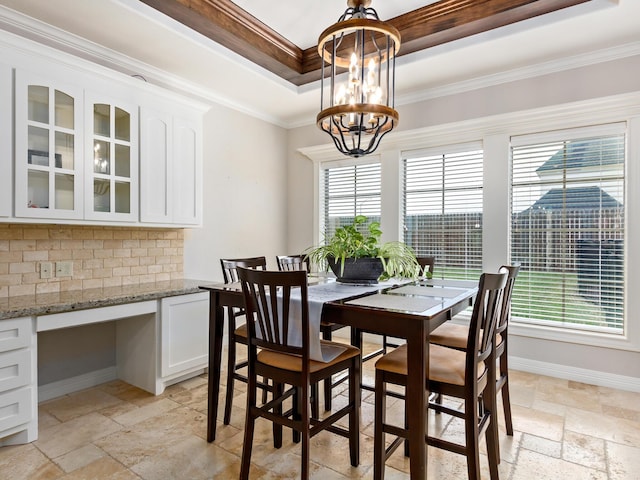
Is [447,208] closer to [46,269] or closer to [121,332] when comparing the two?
[121,332]

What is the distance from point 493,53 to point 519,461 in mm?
2937

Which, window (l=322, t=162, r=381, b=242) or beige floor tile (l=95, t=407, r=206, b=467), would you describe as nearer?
beige floor tile (l=95, t=407, r=206, b=467)

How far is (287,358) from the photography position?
191cm

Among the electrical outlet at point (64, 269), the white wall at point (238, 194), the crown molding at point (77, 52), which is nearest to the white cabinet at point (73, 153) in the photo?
the crown molding at point (77, 52)

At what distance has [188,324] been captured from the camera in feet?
9.97

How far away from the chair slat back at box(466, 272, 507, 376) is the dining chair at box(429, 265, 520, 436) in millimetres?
240

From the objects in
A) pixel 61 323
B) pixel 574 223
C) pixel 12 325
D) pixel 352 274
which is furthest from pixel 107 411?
pixel 574 223

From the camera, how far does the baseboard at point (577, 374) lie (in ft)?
9.79

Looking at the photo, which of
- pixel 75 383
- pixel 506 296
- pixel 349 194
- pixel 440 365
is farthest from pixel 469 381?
pixel 349 194

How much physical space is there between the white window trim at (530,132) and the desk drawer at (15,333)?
10.6 feet

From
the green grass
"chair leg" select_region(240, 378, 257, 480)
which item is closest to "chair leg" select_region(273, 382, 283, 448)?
"chair leg" select_region(240, 378, 257, 480)

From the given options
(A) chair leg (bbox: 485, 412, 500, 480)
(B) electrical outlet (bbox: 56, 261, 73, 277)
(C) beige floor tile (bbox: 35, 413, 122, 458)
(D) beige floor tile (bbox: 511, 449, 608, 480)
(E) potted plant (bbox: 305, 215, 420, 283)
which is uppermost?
(E) potted plant (bbox: 305, 215, 420, 283)

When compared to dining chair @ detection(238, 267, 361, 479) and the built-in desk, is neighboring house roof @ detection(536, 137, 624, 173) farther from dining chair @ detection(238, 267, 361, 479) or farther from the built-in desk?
the built-in desk

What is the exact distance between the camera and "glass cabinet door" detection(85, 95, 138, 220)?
266 centimetres
